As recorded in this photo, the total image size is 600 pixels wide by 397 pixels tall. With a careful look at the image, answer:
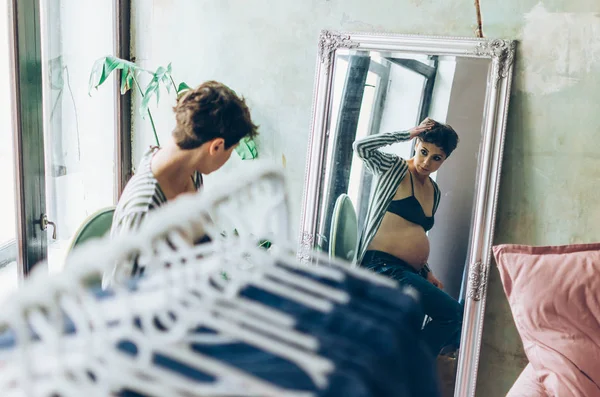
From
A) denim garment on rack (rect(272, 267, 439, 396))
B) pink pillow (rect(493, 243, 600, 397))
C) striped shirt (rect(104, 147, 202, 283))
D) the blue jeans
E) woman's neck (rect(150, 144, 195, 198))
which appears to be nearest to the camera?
denim garment on rack (rect(272, 267, 439, 396))

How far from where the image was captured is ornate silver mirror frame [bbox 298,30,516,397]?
206cm

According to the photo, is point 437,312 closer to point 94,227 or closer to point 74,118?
point 94,227

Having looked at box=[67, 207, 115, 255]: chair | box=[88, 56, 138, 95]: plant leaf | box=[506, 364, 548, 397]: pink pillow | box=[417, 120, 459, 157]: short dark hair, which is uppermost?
box=[88, 56, 138, 95]: plant leaf

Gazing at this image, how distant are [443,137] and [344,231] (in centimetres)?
48

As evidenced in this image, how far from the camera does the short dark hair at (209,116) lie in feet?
4.76

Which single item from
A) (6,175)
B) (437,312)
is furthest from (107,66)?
(437,312)

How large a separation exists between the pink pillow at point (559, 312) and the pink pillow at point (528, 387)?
13 mm

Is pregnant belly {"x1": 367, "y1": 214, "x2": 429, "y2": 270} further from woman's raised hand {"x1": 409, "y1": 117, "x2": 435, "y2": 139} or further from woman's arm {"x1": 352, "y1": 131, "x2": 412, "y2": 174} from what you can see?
woman's raised hand {"x1": 409, "y1": 117, "x2": 435, "y2": 139}

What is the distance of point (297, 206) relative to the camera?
2.39 meters

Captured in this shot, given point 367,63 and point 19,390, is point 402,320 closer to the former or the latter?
point 19,390

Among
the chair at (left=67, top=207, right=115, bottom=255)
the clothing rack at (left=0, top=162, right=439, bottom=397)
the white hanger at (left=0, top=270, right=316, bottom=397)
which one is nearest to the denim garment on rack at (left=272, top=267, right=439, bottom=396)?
the clothing rack at (left=0, top=162, right=439, bottom=397)

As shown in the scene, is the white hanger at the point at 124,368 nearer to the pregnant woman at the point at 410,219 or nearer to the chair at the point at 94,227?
the chair at the point at 94,227

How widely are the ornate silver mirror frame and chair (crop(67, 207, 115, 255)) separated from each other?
829 millimetres

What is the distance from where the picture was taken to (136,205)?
1415 millimetres
